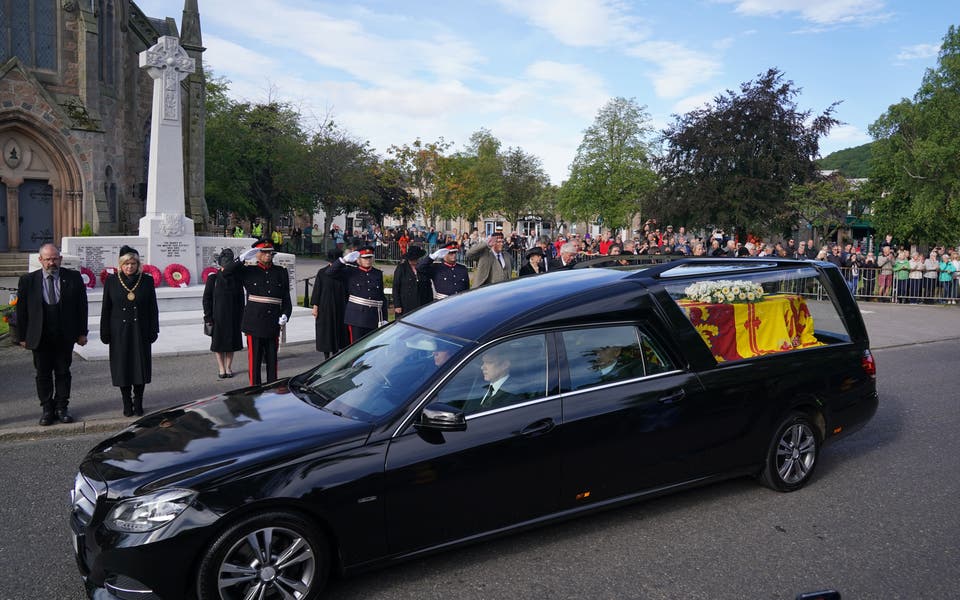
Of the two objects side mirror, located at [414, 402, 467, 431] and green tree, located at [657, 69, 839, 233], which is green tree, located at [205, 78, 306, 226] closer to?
green tree, located at [657, 69, 839, 233]

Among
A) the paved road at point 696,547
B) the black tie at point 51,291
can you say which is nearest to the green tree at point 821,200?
the paved road at point 696,547

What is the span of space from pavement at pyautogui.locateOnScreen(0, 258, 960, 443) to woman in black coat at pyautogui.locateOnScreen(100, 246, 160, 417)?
39 cm

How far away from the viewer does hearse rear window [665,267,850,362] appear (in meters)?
5.28

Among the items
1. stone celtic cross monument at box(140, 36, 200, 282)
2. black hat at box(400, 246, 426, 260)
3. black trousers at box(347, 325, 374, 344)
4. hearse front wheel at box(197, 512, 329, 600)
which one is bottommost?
hearse front wheel at box(197, 512, 329, 600)

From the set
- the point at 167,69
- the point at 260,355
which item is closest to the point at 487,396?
the point at 260,355

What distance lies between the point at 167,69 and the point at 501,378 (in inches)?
570

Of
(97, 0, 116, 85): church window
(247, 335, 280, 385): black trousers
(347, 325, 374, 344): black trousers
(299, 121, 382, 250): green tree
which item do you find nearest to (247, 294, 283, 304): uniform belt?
(247, 335, 280, 385): black trousers

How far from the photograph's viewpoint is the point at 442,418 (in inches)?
150

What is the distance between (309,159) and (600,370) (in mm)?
40065

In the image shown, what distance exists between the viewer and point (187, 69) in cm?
1617

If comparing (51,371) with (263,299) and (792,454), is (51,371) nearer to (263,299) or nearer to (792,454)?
(263,299)

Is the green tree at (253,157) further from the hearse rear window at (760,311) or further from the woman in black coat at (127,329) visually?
the hearse rear window at (760,311)

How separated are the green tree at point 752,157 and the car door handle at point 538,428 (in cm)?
2942

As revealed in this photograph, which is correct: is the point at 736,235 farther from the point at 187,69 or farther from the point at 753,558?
the point at 753,558
